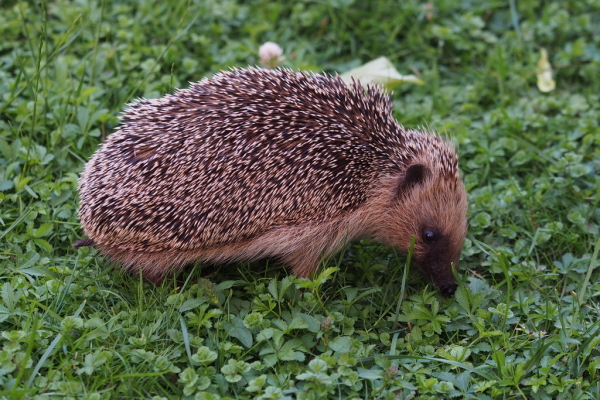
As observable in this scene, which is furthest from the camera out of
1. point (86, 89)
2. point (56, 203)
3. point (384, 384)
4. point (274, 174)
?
point (86, 89)

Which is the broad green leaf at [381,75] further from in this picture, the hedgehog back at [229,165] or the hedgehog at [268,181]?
the hedgehog back at [229,165]

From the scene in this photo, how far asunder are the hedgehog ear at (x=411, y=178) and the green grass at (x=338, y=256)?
627 millimetres

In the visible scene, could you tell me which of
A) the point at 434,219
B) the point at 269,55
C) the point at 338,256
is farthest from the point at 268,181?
the point at 269,55

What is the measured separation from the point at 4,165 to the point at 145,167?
1825mm

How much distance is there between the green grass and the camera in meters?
4.50

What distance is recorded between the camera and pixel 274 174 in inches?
197

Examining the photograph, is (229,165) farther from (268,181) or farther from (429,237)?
(429,237)

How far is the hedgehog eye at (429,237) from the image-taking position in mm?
5379

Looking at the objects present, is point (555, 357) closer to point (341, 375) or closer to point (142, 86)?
point (341, 375)

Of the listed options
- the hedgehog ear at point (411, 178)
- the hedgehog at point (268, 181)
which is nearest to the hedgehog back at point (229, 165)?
the hedgehog at point (268, 181)

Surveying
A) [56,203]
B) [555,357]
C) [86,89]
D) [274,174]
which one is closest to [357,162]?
[274,174]

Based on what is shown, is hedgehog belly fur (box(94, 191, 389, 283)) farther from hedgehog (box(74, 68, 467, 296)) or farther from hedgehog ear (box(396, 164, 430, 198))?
hedgehog ear (box(396, 164, 430, 198))

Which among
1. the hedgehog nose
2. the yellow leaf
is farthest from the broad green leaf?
the hedgehog nose

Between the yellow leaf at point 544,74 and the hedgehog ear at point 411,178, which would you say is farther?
the yellow leaf at point 544,74
